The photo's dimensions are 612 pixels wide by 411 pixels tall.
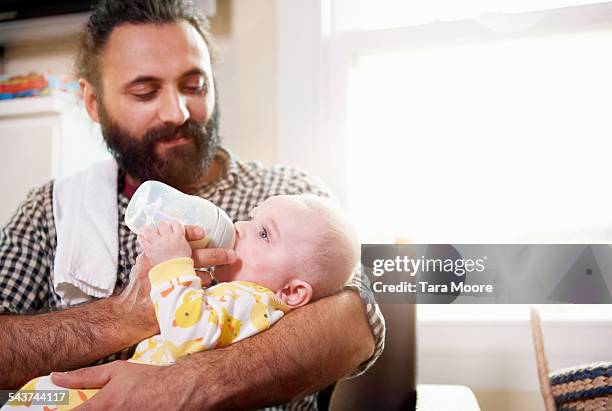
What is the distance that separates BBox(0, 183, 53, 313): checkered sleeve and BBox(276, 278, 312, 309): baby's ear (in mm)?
413

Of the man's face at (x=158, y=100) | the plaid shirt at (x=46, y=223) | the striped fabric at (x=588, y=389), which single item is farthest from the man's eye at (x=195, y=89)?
the striped fabric at (x=588, y=389)

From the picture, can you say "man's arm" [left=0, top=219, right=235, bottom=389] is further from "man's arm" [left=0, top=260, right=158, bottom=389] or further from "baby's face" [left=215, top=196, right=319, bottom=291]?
"baby's face" [left=215, top=196, right=319, bottom=291]

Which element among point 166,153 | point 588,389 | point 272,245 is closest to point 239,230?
point 272,245

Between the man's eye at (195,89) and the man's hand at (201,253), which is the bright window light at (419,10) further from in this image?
the man's hand at (201,253)

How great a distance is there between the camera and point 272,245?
1.84 feet

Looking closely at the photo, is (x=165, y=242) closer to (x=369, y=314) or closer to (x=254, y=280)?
(x=254, y=280)

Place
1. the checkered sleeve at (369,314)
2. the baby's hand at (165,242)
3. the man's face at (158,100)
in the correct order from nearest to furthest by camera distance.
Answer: the baby's hand at (165,242)
the checkered sleeve at (369,314)
the man's face at (158,100)

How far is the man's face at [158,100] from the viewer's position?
0.77m

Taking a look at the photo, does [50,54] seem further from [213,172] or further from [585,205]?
[585,205]

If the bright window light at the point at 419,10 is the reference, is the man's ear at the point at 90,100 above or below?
below

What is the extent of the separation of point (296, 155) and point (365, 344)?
424mm

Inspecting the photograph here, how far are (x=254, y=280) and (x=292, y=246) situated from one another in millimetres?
49

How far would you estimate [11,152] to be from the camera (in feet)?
3.37

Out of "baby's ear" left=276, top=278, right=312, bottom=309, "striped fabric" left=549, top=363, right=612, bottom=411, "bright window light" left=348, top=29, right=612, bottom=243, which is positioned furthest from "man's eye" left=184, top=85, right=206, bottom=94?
"striped fabric" left=549, top=363, right=612, bottom=411
